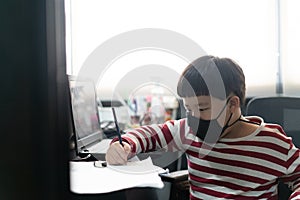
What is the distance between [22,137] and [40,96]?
0.11 feet

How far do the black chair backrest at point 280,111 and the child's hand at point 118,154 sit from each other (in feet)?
1.89

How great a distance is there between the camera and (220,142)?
0.97 m

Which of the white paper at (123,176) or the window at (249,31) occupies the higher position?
the window at (249,31)

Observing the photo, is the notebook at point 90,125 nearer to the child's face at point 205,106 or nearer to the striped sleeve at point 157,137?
the striped sleeve at point 157,137

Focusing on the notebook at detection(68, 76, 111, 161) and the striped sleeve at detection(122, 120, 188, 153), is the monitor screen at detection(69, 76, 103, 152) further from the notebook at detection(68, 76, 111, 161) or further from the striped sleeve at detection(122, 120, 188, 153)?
the striped sleeve at detection(122, 120, 188, 153)

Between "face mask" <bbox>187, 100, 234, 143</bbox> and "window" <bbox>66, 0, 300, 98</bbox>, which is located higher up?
"window" <bbox>66, 0, 300, 98</bbox>

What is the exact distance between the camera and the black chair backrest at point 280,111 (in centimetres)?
122

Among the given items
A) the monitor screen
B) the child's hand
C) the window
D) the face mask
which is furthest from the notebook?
the window

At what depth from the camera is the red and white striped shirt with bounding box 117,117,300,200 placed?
93cm

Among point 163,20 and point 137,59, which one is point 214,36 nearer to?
point 163,20

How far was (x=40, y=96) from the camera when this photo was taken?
0.22m

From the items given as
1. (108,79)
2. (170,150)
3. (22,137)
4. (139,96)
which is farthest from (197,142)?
(139,96)

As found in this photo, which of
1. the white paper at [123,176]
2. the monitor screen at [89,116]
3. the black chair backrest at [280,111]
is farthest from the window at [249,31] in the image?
the white paper at [123,176]

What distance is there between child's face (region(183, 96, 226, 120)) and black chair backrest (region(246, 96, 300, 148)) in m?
0.36
